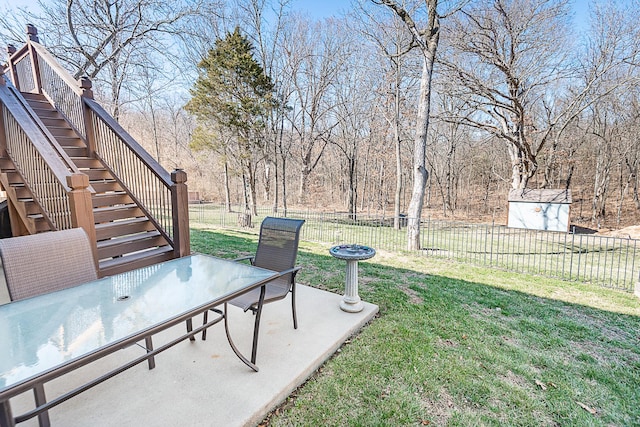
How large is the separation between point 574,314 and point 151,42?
33.9 ft

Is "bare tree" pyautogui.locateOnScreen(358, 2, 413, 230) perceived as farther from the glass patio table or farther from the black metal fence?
the glass patio table

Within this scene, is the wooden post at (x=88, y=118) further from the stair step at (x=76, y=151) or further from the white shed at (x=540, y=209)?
the white shed at (x=540, y=209)

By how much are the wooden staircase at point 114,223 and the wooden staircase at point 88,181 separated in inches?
0.4

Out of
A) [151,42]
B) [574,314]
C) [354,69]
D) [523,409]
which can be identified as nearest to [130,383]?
[523,409]

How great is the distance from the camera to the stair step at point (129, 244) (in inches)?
140

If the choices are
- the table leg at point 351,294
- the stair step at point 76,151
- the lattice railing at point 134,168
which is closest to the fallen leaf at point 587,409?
the table leg at point 351,294

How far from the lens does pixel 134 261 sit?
3.58 meters

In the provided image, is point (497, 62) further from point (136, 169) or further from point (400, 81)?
point (136, 169)

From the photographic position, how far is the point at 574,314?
11.6 feet

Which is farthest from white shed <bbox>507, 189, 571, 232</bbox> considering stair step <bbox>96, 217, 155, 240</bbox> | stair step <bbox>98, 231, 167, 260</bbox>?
stair step <bbox>96, 217, 155, 240</bbox>

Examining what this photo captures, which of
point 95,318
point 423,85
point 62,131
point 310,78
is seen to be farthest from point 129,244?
point 310,78

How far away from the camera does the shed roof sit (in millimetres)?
11539

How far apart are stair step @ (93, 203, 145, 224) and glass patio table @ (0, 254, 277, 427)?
2085 mm

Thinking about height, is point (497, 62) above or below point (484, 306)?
above
